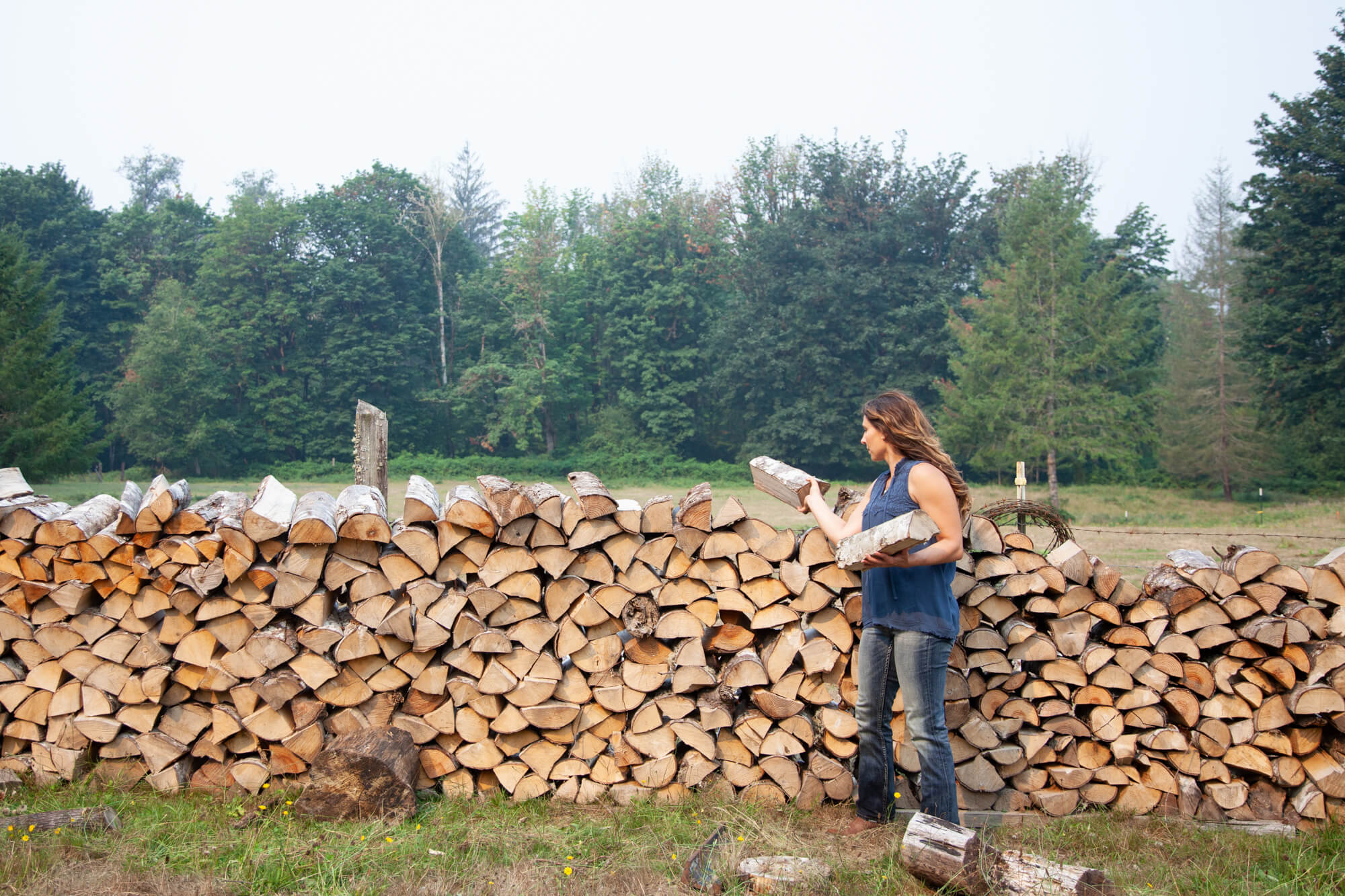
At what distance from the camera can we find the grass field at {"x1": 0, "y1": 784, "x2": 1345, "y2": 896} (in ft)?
9.77

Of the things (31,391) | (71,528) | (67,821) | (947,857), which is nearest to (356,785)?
(67,821)

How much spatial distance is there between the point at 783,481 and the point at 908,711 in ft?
3.46

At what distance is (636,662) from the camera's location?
3854 mm

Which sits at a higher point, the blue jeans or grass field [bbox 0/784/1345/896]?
the blue jeans

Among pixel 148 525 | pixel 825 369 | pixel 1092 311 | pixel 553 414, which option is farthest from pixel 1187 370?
pixel 148 525

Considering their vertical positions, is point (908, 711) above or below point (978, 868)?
above

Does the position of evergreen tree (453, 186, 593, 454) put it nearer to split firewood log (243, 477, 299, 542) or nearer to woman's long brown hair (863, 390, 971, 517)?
split firewood log (243, 477, 299, 542)

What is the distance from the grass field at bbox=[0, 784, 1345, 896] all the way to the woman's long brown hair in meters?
1.41

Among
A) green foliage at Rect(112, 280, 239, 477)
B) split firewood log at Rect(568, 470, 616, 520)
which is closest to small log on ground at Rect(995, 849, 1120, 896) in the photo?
split firewood log at Rect(568, 470, 616, 520)

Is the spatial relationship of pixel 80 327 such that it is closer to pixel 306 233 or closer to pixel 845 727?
pixel 306 233

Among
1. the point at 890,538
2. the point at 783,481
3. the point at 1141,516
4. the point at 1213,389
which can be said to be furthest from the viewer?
the point at 1213,389

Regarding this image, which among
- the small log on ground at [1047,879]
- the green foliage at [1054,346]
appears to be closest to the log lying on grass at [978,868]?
the small log on ground at [1047,879]

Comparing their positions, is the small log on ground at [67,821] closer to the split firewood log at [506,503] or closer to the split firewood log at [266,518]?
the split firewood log at [266,518]

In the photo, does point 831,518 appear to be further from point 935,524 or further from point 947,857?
point 947,857
